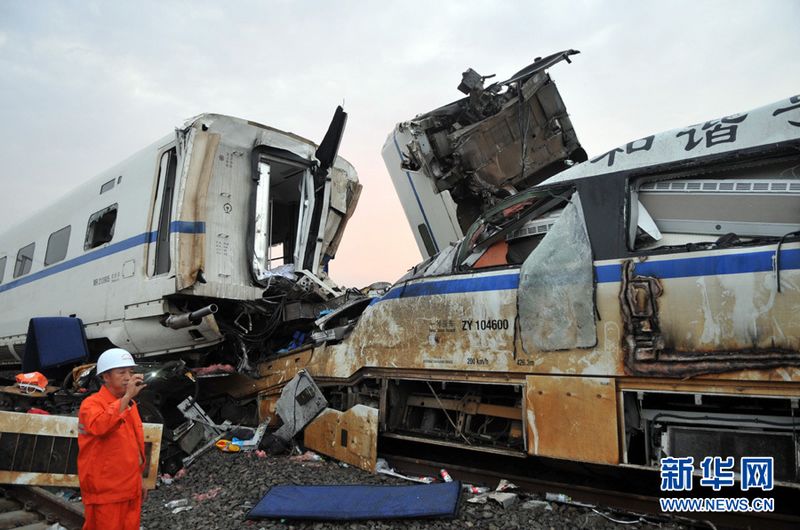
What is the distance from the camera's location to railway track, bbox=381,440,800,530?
3.38 metres

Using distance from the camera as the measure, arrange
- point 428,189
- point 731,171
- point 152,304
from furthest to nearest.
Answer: point 428,189 → point 152,304 → point 731,171

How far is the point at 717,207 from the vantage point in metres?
3.61

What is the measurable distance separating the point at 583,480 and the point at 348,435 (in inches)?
82.7

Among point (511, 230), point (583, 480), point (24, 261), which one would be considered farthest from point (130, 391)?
point (24, 261)

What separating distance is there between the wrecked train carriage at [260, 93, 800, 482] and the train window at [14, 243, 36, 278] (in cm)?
783

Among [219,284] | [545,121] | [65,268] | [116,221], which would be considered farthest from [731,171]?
[65,268]

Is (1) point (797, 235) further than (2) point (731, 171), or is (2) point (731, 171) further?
(2) point (731, 171)

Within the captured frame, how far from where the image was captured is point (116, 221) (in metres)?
7.41

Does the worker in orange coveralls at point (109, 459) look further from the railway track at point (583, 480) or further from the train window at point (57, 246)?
the train window at point (57, 246)

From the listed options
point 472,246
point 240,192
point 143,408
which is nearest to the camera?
point 472,246

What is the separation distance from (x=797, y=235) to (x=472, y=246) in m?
2.31

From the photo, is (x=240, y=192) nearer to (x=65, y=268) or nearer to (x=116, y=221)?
(x=116, y=221)

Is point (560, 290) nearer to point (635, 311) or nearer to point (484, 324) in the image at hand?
point (635, 311)

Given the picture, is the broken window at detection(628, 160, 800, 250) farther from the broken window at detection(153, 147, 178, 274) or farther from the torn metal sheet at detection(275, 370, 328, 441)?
the broken window at detection(153, 147, 178, 274)
